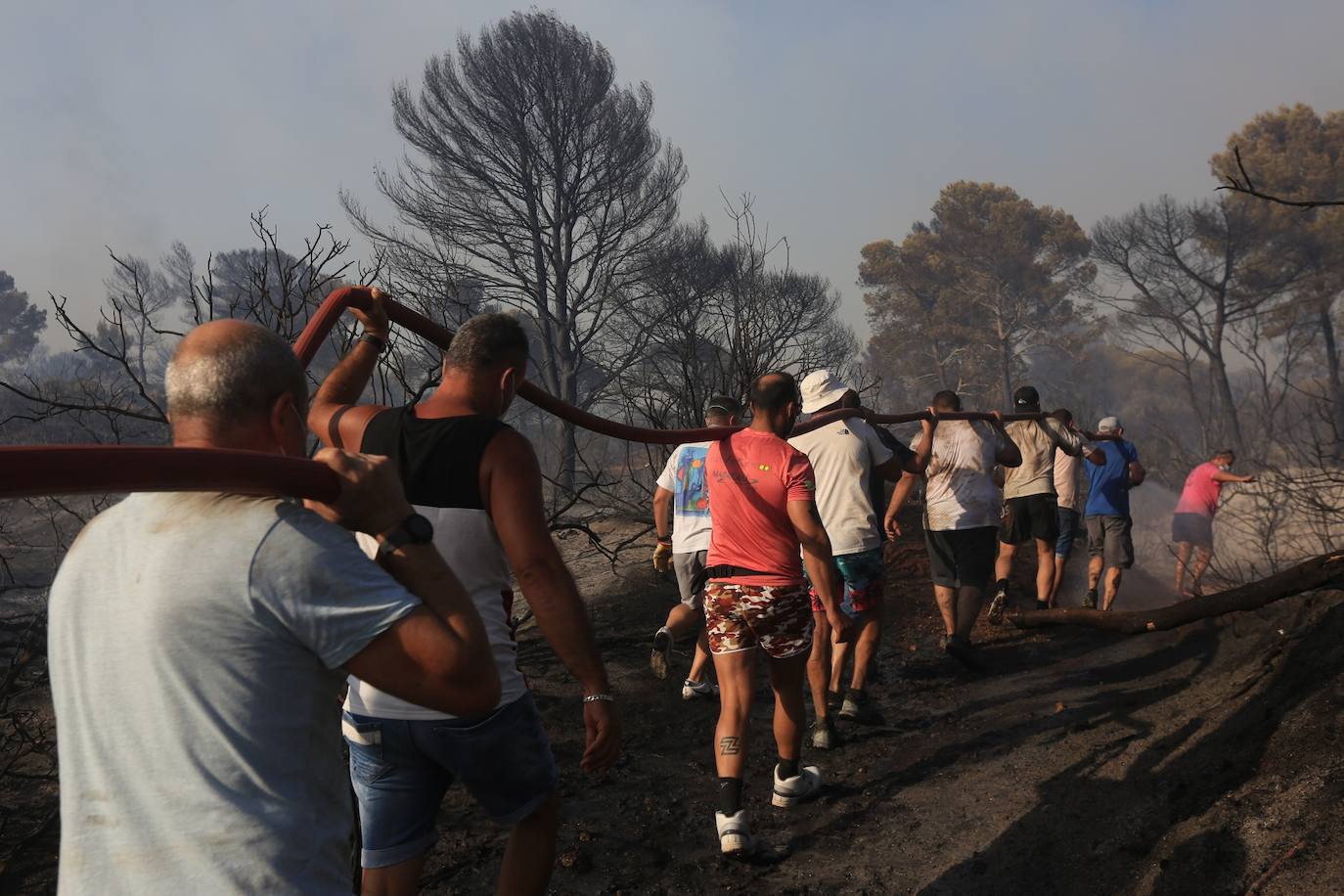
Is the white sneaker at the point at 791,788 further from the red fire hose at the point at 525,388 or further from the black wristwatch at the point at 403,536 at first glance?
the black wristwatch at the point at 403,536

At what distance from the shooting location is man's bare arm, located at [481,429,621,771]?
2414mm

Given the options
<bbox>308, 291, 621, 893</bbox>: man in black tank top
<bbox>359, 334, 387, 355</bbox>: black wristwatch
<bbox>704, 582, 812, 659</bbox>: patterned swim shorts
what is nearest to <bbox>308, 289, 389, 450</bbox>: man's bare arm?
<bbox>359, 334, 387, 355</bbox>: black wristwatch

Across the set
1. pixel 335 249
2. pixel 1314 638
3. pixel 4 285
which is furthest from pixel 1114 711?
pixel 4 285

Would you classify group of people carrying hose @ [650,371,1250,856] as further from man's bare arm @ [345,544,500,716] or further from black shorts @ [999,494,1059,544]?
man's bare arm @ [345,544,500,716]

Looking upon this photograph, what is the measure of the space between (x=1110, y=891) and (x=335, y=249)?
5295 millimetres

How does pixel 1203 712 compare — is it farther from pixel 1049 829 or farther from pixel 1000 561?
pixel 1000 561

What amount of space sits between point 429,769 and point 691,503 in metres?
3.72

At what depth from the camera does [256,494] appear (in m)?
1.42

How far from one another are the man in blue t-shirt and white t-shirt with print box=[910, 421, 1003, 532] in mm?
2658

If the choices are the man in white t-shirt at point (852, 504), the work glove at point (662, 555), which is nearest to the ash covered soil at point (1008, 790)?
the man in white t-shirt at point (852, 504)

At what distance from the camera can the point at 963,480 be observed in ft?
23.2

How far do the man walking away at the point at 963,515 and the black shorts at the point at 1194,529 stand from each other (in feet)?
12.6

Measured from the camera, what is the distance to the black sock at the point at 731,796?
4.20 meters

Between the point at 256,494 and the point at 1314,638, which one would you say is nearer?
the point at 256,494
